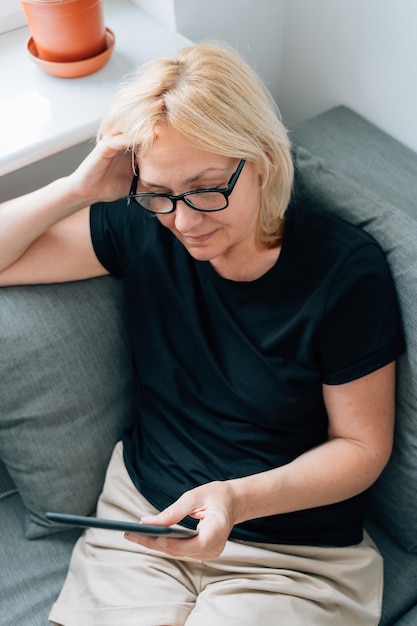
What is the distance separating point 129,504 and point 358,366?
51 centimetres

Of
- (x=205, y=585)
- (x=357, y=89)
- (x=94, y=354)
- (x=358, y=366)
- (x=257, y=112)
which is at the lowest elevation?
(x=205, y=585)

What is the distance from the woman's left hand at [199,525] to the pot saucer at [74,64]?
3.07 ft

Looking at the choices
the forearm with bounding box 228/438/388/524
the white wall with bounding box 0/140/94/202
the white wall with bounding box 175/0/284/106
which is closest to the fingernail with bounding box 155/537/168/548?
the forearm with bounding box 228/438/388/524

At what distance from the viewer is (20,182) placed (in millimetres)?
1665

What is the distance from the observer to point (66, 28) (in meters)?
1.47

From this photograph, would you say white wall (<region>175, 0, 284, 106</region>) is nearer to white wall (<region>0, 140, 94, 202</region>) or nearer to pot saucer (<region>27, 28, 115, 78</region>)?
pot saucer (<region>27, 28, 115, 78</region>)

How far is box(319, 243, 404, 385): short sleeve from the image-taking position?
121cm

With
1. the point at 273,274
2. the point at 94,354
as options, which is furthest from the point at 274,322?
the point at 94,354

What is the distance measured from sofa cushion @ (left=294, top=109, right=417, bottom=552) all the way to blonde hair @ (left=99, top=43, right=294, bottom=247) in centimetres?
17

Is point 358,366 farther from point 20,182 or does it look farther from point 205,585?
point 20,182

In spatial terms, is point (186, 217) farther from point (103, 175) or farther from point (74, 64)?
point (74, 64)

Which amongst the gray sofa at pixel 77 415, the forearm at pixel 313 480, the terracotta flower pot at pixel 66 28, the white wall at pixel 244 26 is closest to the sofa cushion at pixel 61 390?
the gray sofa at pixel 77 415

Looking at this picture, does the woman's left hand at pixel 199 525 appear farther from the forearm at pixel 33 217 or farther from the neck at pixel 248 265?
the forearm at pixel 33 217

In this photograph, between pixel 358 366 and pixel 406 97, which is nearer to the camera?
pixel 358 366
